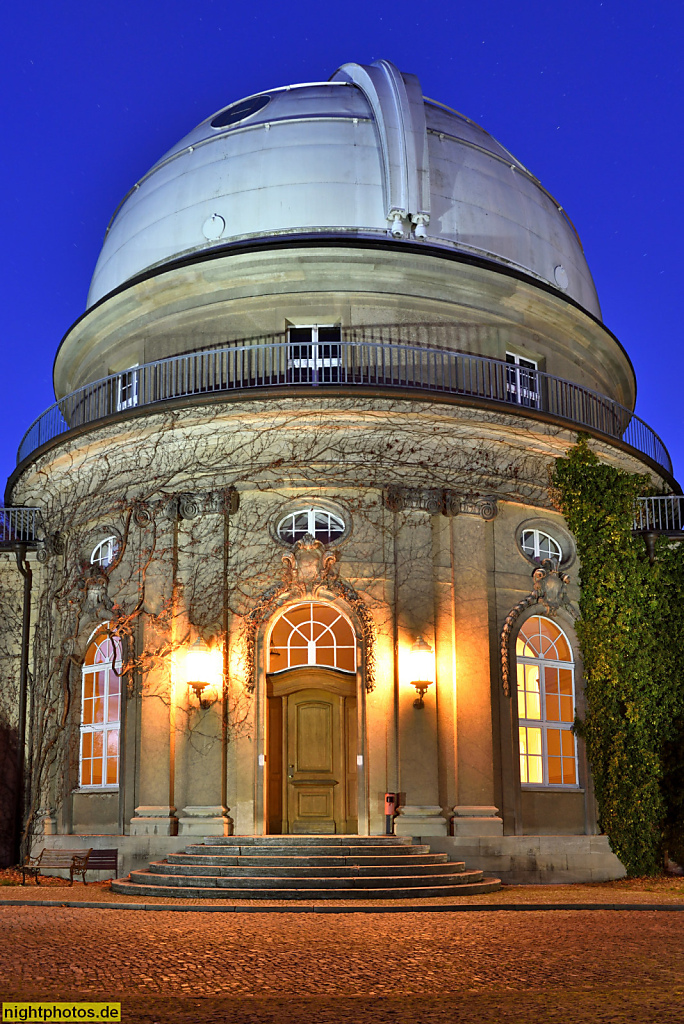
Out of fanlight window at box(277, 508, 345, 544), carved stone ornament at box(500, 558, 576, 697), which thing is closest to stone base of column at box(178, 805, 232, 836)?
fanlight window at box(277, 508, 345, 544)

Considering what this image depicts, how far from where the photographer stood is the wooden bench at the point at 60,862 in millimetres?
15867

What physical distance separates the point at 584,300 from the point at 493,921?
14734 millimetres

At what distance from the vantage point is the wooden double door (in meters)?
16.7

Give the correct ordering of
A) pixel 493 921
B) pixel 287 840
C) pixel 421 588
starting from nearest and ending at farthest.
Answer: pixel 493 921, pixel 287 840, pixel 421 588

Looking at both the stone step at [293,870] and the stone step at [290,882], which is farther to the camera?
the stone step at [293,870]

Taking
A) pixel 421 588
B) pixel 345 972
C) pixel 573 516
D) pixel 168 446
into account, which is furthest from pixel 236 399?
pixel 345 972

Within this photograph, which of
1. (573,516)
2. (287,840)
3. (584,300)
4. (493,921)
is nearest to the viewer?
(493,921)

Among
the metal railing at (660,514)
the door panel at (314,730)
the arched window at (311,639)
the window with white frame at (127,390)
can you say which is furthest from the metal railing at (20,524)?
the metal railing at (660,514)

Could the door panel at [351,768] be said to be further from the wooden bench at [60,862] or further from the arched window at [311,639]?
the wooden bench at [60,862]

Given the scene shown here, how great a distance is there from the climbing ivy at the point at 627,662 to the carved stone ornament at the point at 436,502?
157 cm

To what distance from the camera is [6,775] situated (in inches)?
746

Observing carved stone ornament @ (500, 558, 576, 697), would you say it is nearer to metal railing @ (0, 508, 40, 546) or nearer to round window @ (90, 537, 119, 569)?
round window @ (90, 537, 119, 569)

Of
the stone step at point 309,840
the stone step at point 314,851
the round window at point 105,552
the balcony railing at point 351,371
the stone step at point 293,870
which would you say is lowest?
the stone step at point 293,870

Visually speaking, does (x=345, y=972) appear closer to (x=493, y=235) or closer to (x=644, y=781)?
(x=644, y=781)
